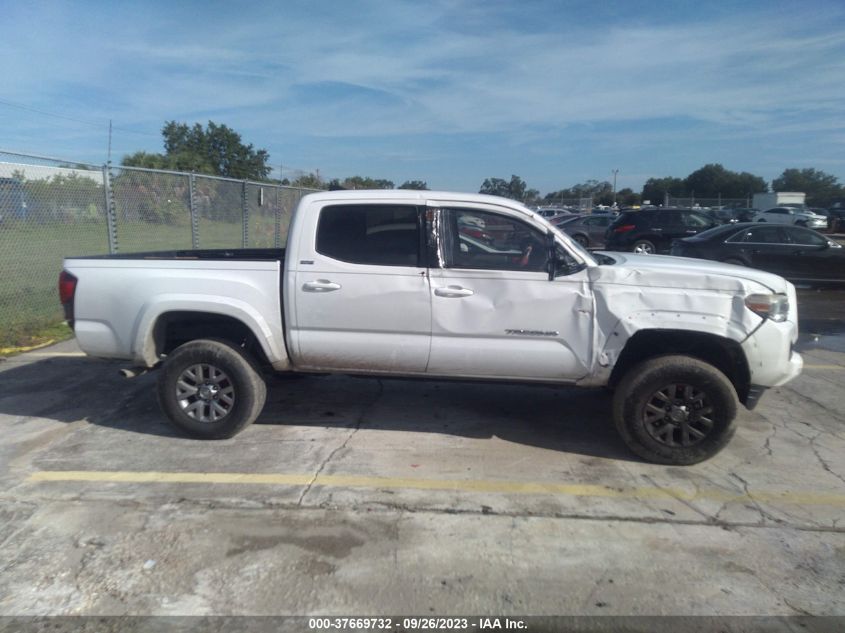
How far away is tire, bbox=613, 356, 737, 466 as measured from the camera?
4824mm

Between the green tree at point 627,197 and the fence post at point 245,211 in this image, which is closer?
the fence post at point 245,211

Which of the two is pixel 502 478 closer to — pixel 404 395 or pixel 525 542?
pixel 525 542

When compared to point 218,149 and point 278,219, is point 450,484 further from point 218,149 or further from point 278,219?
point 218,149

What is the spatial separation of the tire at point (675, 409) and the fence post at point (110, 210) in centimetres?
812

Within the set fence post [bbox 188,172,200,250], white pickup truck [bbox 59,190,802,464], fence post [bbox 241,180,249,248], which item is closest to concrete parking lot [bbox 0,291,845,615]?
white pickup truck [bbox 59,190,802,464]

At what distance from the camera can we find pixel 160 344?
5.43 meters

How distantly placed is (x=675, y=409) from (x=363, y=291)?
8.05 feet

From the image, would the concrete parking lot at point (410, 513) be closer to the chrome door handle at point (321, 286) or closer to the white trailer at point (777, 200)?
the chrome door handle at point (321, 286)

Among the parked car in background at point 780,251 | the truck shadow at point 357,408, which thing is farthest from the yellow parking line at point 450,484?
the parked car in background at point 780,251

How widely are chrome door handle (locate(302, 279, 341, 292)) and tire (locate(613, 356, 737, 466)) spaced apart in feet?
7.51

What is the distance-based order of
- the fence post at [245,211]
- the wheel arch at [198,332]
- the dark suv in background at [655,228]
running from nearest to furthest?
1. the wheel arch at [198,332]
2. the fence post at [245,211]
3. the dark suv in background at [655,228]

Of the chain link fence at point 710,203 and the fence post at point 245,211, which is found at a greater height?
the chain link fence at point 710,203

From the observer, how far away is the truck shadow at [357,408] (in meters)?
5.60

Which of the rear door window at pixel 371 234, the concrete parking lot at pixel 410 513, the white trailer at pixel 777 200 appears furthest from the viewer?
the white trailer at pixel 777 200
